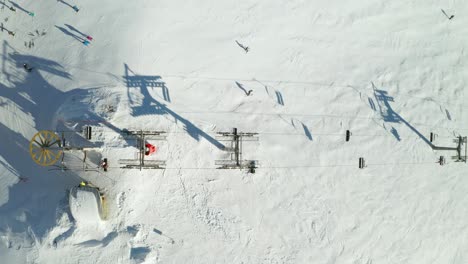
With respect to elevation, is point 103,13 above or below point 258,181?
above

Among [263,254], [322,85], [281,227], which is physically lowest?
[263,254]

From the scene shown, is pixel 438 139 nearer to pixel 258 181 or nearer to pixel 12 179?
pixel 258 181

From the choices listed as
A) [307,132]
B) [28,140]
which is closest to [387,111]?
[307,132]

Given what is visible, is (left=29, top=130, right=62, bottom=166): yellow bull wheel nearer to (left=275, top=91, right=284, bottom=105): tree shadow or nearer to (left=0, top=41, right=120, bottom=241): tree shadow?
(left=0, top=41, right=120, bottom=241): tree shadow

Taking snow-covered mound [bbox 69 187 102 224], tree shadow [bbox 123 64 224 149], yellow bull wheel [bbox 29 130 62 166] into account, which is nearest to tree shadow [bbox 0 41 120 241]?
yellow bull wheel [bbox 29 130 62 166]

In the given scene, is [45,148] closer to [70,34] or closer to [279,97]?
[70,34]

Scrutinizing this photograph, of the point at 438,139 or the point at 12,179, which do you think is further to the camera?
the point at 438,139

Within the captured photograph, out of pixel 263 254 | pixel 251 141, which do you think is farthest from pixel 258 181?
pixel 263 254
